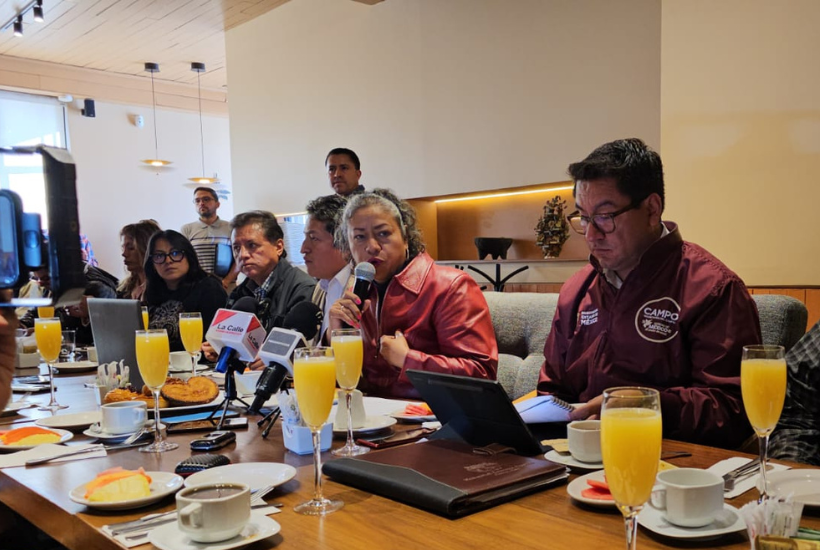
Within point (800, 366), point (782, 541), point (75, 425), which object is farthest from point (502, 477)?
point (75, 425)

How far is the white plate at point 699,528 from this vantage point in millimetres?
904

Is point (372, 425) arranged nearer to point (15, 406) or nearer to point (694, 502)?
point (694, 502)

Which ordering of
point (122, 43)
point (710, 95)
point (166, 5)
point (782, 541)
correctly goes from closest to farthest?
point (782, 541)
point (710, 95)
point (166, 5)
point (122, 43)

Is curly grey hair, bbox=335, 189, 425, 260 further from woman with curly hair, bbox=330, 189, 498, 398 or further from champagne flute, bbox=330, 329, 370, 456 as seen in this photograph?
champagne flute, bbox=330, 329, 370, 456

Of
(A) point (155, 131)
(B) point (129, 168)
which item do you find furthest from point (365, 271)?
(A) point (155, 131)

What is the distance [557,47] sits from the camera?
467 cm

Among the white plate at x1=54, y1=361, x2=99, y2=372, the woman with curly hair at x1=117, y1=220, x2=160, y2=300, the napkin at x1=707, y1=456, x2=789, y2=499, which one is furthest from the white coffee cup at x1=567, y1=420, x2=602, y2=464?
the woman with curly hair at x1=117, y1=220, x2=160, y2=300

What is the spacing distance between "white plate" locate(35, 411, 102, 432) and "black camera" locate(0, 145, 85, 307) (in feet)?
2.95

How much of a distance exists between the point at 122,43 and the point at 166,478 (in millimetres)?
7397

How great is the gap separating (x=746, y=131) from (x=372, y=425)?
2.97m

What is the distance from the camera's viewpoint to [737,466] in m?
1.19

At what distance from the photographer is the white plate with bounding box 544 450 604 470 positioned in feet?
3.99

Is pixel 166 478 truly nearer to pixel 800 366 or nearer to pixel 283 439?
pixel 283 439

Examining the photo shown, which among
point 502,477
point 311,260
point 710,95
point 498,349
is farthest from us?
point 710,95
